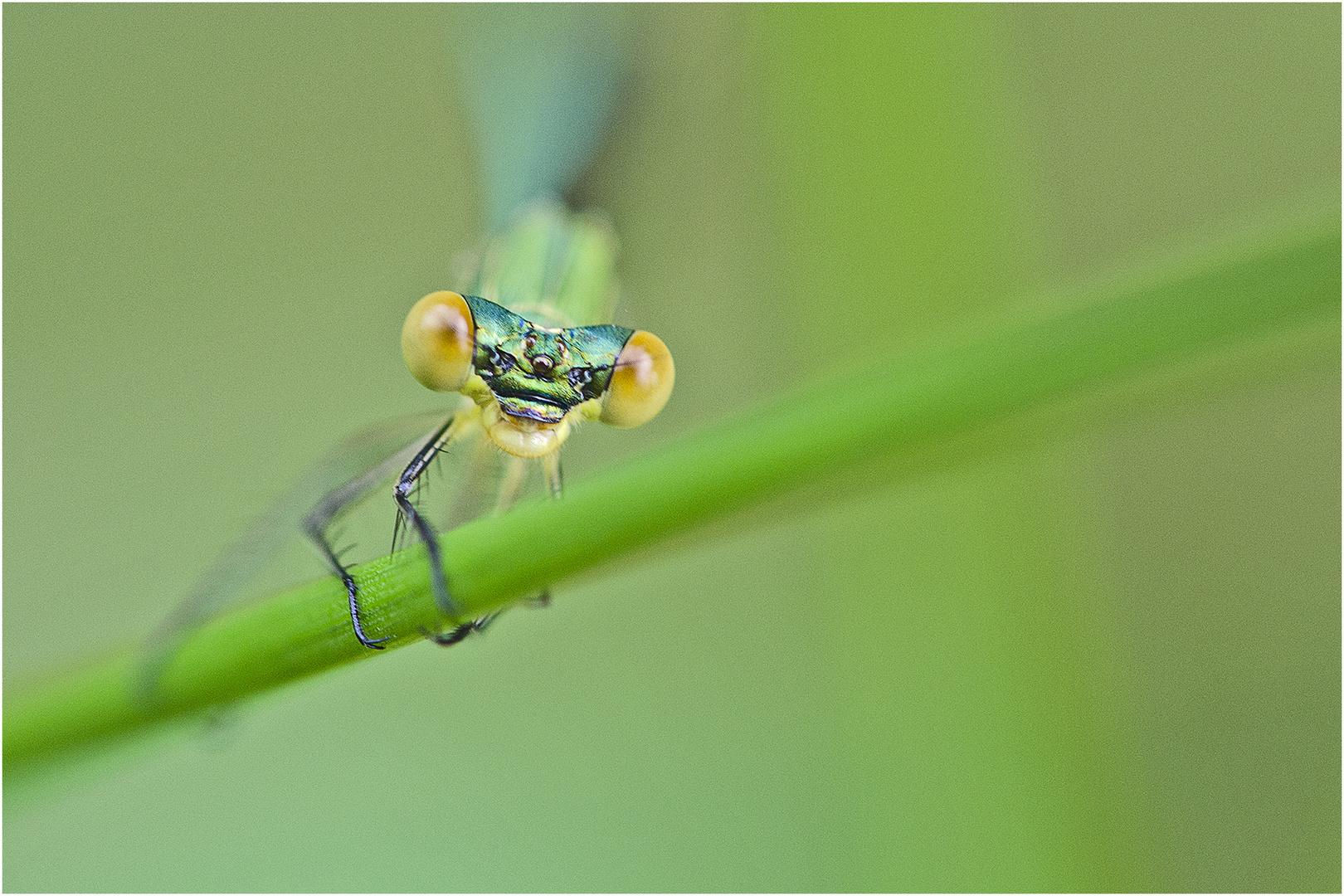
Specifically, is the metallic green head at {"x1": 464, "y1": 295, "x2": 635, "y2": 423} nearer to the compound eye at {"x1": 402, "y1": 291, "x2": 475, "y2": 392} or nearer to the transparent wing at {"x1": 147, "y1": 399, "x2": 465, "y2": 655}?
the compound eye at {"x1": 402, "y1": 291, "x2": 475, "y2": 392}

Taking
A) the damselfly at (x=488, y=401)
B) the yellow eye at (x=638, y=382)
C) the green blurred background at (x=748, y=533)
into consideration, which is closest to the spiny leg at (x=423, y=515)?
the damselfly at (x=488, y=401)

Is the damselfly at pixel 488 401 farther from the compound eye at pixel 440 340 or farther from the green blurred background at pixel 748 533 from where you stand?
the green blurred background at pixel 748 533

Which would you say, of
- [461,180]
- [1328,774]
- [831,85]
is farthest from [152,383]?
[1328,774]

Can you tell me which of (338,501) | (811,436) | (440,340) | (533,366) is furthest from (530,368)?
(811,436)

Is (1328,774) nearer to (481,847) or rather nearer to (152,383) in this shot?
(481,847)

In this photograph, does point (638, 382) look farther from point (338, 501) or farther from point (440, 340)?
point (338, 501)
